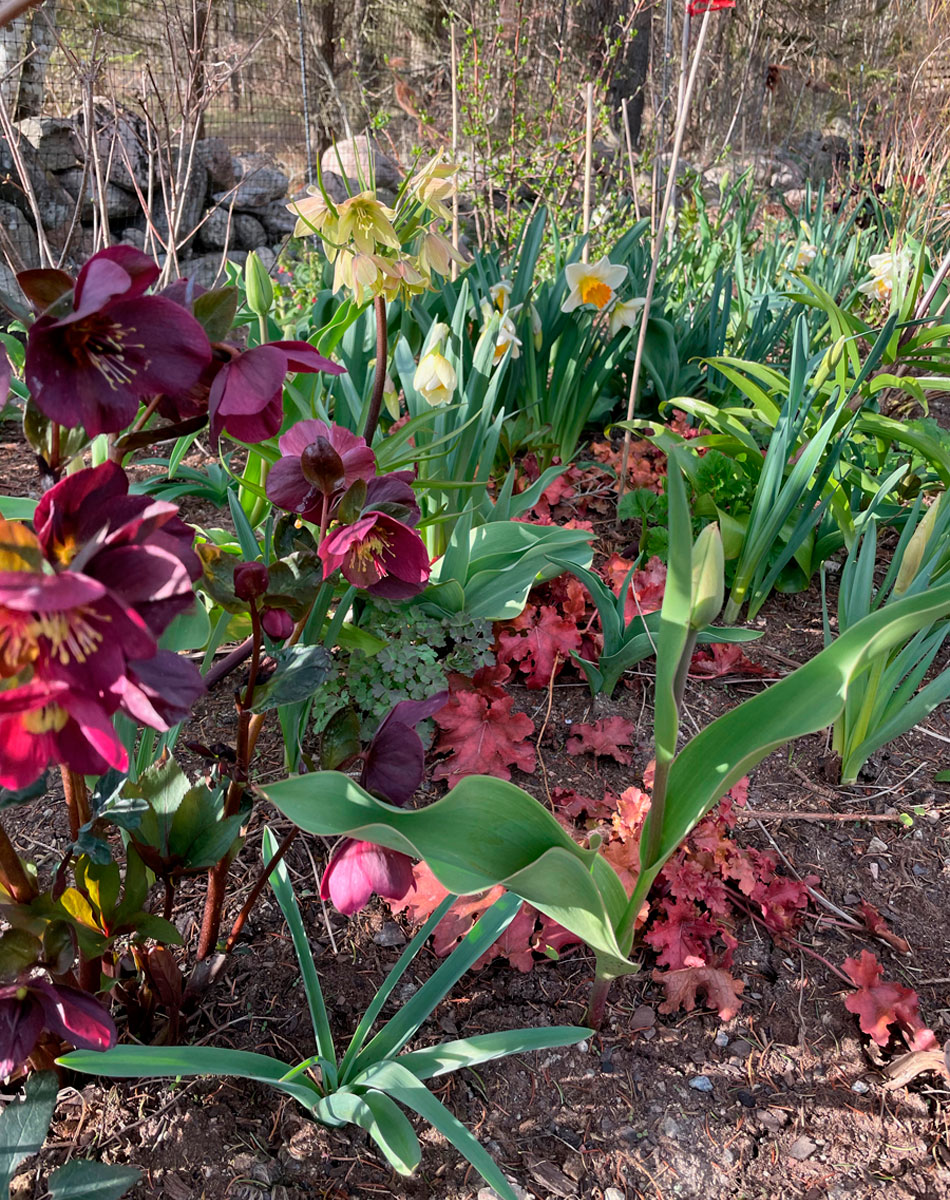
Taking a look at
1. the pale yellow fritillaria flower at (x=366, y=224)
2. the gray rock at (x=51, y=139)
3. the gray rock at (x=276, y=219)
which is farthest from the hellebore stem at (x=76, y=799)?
the gray rock at (x=276, y=219)

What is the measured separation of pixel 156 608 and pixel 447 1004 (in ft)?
2.76

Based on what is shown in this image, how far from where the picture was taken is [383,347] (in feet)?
5.39

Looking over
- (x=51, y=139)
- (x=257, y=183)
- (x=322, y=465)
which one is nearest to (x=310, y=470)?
(x=322, y=465)

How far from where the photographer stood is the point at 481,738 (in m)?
1.52

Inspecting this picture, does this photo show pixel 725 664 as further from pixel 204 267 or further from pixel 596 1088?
pixel 204 267

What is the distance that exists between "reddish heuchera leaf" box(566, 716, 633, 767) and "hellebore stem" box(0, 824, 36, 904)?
A: 1.00 metres

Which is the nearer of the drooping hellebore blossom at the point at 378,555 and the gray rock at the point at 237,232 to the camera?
the drooping hellebore blossom at the point at 378,555

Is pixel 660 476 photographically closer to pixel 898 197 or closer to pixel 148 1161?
pixel 148 1161

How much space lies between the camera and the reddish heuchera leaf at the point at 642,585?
1.90 metres

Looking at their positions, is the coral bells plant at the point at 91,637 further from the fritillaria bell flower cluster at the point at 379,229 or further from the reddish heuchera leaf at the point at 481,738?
the fritillaria bell flower cluster at the point at 379,229

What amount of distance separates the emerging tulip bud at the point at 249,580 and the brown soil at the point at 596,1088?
644mm

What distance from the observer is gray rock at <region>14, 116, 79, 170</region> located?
484 cm

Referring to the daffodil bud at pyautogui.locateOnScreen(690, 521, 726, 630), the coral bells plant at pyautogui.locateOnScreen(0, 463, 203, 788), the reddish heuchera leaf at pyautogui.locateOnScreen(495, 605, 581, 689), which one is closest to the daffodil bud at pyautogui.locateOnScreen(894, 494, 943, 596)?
the reddish heuchera leaf at pyautogui.locateOnScreen(495, 605, 581, 689)

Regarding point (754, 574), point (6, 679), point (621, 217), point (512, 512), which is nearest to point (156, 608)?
point (6, 679)
